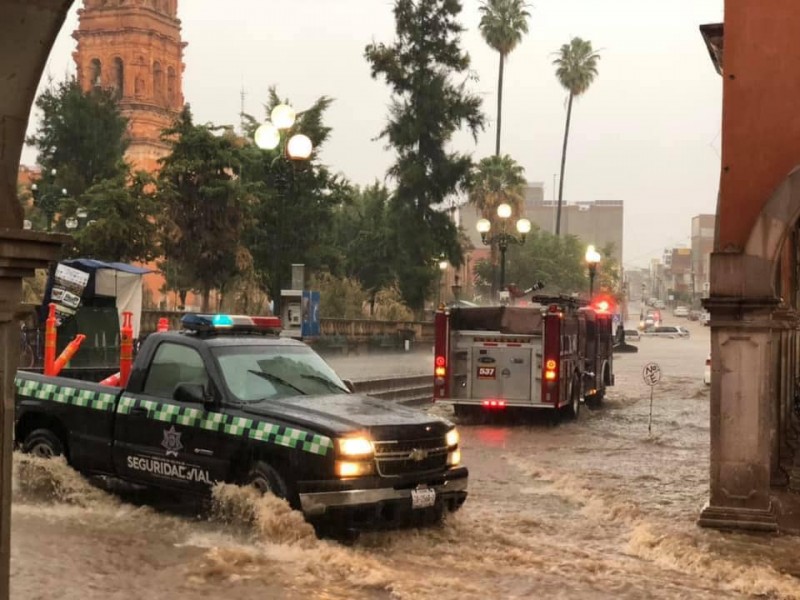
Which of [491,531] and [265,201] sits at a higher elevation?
[265,201]

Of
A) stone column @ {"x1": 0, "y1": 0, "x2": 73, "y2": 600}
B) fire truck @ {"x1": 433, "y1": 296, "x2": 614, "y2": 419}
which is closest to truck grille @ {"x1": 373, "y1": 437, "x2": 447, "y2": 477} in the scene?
stone column @ {"x1": 0, "y1": 0, "x2": 73, "y2": 600}

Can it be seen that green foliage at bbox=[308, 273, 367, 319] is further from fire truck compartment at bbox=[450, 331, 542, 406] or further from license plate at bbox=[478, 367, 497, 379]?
license plate at bbox=[478, 367, 497, 379]

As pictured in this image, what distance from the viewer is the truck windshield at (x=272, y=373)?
8.82 m

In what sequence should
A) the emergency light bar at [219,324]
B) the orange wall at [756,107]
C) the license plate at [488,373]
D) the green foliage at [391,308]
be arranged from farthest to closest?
the green foliage at [391,308] < the license plate at [488,373] < the orange wall at [756,107] < the emergency light bar at [219,324]

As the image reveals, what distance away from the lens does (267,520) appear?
794 centimetres

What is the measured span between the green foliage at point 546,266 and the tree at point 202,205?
5793 cm

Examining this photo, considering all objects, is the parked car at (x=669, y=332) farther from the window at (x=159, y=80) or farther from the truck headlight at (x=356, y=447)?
the truck headlight at (x=356, y=447)

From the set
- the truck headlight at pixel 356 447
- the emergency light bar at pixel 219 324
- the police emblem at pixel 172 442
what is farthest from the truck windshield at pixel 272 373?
the truck headlight at pixel 356 447

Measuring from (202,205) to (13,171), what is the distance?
109 feet

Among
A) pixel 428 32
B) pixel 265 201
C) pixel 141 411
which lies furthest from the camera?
pixel 428 32

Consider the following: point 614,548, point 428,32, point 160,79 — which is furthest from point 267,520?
point 160,79

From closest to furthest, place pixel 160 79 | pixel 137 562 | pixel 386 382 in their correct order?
pixel 137 562, pixel 386 382, pixel 160 79

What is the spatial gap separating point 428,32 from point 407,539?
44.9m

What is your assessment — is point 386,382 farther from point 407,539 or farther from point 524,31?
point 524,31
